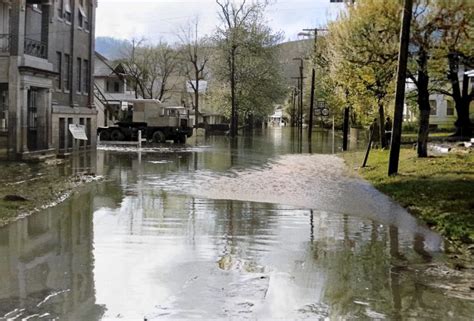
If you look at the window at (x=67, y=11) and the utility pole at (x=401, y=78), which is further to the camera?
the window at (x=67, y=11)

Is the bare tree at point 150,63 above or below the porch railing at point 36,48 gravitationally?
above

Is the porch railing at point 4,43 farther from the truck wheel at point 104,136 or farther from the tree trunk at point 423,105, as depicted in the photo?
the truck wheel at point 104,136

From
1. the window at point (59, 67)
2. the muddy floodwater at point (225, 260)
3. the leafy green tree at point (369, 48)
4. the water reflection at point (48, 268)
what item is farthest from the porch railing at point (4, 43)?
the water reflection at point (48, 268)

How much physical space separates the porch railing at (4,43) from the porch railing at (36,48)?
0.94 meters

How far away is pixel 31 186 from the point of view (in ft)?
58.7

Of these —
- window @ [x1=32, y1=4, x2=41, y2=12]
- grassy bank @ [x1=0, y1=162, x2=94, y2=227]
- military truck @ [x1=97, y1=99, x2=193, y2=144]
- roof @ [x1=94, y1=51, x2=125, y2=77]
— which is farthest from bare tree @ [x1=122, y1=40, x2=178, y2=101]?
grassy bank @ [x1=0, y1=162, x2=94, y2=227]

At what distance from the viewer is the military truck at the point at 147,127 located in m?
50.5

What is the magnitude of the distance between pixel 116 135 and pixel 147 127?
257 centimetres

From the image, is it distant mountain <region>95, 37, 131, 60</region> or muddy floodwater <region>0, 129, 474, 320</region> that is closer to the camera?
muddy floodwater <region>0, 129, 474, 320</region>

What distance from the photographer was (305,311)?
6.86m

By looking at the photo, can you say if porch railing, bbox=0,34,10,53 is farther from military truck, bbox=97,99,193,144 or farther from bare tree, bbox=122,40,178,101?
bare tree, bbox=122,40,178,101

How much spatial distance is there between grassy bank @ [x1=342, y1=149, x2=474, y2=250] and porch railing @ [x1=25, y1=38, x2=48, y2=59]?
49.4ft

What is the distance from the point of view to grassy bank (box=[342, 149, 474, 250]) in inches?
498

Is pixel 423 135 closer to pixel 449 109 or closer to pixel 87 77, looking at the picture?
pixel 87 77
